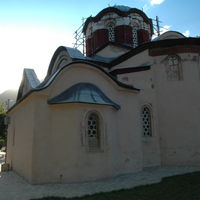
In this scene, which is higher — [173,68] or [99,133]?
[173,68]

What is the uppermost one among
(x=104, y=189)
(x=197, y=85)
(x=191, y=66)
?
(x=191, y=66)

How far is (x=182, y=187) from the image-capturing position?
218 inches

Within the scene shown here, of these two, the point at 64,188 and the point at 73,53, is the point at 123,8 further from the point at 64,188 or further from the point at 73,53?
the point at 64,188

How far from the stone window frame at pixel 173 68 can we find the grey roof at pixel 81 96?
3767 millimetres

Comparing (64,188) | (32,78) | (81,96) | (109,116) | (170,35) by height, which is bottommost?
(64,188)

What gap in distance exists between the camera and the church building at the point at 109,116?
676 centimetres

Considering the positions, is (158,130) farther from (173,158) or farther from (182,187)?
(182,187)

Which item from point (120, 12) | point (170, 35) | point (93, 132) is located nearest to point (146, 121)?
point (93, 132)

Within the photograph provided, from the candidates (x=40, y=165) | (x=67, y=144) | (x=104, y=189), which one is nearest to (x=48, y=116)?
A: (x=67, y=144)

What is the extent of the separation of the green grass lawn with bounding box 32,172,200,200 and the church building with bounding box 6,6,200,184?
1735 mm

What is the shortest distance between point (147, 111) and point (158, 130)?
3.37 feet

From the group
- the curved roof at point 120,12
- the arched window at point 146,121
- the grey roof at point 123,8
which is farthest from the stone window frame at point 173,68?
the grey roof at point 123,8

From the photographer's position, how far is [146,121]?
972 cm

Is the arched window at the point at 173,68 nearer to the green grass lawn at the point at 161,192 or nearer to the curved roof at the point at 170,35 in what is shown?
the curved roof at the point at 170,35
